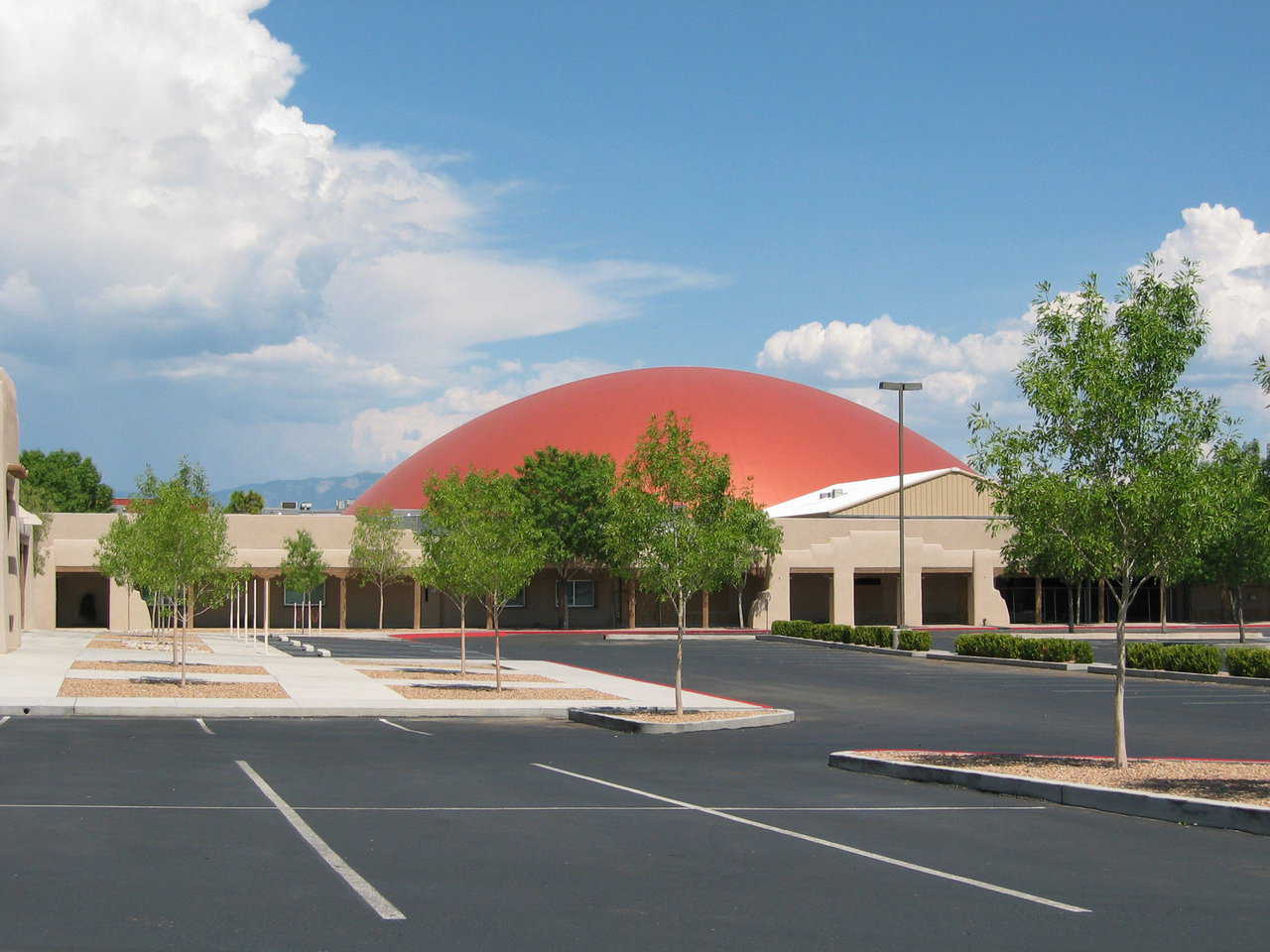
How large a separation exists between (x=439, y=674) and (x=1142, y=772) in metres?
20.1

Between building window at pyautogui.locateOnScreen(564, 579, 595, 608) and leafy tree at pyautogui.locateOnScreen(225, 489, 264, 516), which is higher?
leafy tree at pyautogui.locateOnScreen(225, 489, 264, 516)

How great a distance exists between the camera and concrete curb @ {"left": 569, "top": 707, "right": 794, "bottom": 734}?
20.8m

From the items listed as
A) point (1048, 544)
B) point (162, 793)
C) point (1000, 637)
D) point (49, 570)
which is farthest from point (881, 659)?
point (49, 570)

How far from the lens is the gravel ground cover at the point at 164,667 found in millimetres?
31266

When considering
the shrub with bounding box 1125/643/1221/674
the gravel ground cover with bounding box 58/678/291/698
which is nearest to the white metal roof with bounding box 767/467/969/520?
the shrub with bounding box 1125/643/1221/674

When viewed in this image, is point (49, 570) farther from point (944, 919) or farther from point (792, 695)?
point (944, 919)

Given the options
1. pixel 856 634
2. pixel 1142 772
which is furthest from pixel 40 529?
pixel 1142 772

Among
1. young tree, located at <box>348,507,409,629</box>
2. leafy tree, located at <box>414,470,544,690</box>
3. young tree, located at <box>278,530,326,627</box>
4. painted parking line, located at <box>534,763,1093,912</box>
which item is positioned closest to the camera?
painted parking line, located at <box>534,763,1093,912</box>

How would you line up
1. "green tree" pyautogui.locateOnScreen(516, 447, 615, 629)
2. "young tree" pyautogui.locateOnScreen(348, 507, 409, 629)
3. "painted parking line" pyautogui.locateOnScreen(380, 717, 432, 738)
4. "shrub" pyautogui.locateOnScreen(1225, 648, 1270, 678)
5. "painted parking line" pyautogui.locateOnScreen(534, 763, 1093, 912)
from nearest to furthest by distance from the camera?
"painted parking line" pyautogui.locateOnScreen(534, 763, 1093, 912)
"painted parking line" pyautogui.locateOnScreen(380, 717, 432, 738)
"shrub" pyautogui.locateOnScreen(1225, 648, 1270, 678)
"young tree" pyautogui.locateOnScreen(348, 507, 409, 629)
"green tree" pyautogui.locateOnScreen(516, 447, 615, 629)

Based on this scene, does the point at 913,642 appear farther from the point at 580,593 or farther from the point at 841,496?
the point at 841,496

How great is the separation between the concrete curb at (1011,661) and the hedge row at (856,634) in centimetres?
169

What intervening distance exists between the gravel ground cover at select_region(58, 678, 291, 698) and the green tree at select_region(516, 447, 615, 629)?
3336 centimetres

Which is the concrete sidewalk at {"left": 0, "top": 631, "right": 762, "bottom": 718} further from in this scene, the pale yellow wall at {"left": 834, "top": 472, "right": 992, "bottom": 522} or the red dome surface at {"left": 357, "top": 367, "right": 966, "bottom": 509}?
the red dome surface at {"left": 357, "top": 367, "right": 966, "bottom": 509}

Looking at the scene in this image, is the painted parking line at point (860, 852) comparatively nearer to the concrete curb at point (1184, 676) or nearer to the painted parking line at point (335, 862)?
the painted parking line at point (335, 862)
